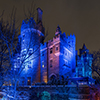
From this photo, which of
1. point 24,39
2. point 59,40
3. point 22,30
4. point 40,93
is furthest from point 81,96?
point 22,30

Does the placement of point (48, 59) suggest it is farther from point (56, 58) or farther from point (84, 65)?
point (84, 65)

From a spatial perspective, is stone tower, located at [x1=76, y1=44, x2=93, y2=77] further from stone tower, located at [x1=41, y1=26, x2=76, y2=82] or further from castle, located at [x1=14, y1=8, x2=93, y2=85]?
stone tower, located at [x1=41, y1=26, x2=76, y2=82]

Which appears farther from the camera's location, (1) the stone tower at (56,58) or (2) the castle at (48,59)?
(2) the castle at (48,59)

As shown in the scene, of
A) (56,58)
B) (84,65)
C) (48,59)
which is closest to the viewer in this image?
(56,58)

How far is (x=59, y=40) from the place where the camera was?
92.7ft

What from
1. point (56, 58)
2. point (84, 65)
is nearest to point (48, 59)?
point (56, 58)

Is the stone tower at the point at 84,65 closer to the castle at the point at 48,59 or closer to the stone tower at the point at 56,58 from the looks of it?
the castle at the point at 48,59

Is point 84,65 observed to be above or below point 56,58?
below

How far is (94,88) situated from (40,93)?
922 centimetres

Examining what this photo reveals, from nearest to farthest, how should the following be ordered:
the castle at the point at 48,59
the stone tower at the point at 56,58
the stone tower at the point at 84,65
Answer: the stone tower at the point at 56,58 < the castle at the point at 48,59 < the stone tower at the point at 84,65

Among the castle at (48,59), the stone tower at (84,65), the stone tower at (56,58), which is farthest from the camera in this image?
the stone tower at (84,65)

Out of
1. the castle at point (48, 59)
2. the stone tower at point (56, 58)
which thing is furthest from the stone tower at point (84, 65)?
the stone tower at point (56, 58)

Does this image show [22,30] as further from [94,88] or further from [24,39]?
[94,88]

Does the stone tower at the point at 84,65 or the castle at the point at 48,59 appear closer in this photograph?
the castle at the point at 48,59
